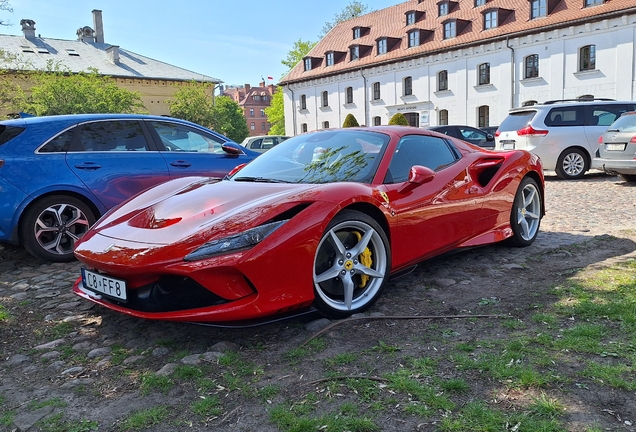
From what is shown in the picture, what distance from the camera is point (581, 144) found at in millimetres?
11969

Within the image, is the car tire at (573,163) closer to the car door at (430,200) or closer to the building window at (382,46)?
the car door at (430,200)

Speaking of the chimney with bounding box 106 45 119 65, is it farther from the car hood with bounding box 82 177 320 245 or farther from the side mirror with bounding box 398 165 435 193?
the side mirror with bounding box 398 165 435 193

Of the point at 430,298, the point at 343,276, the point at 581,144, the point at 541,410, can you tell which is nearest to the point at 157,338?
the point at 343,276

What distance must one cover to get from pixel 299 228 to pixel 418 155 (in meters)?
1.59

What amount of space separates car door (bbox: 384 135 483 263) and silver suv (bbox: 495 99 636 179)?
8.09 m

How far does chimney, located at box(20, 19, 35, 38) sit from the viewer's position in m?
52.8

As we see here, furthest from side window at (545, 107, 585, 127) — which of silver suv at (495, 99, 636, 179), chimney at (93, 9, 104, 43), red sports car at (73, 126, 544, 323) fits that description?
chimney at (93, 9, 104, 43)

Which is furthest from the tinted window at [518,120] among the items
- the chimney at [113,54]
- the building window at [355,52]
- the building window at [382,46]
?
the chimney at [113,54]

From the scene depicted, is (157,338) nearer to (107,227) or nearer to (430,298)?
(107,227)

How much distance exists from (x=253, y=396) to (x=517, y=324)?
1691 mm

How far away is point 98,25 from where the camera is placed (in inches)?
2381

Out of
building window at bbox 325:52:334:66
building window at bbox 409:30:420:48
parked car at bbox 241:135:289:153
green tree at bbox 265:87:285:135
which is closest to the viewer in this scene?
parked car at bbox 241:135:289:153

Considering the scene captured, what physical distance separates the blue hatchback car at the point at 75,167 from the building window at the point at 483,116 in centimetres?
3137

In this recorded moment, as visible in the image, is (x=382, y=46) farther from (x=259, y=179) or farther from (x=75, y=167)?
(x=259, y=179)
